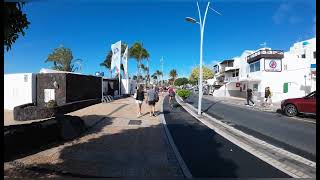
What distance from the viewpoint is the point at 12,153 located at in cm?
390

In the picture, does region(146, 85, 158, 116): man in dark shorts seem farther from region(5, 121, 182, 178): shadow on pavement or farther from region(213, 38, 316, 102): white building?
region(213, 38, 316, 102): white building

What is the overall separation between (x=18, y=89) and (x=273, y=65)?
275 centimetres

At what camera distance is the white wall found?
147 inches

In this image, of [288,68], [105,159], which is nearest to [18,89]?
[105,159]

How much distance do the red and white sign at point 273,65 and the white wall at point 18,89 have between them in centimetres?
262

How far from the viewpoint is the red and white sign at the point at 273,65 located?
3.85 metres

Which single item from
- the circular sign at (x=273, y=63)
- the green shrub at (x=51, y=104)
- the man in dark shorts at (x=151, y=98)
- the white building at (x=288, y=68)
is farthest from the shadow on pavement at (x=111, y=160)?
the man in dark shorts at (x=151, y=98)

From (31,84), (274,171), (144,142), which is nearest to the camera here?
(274,171)

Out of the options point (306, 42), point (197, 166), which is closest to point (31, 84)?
point (197, 166)

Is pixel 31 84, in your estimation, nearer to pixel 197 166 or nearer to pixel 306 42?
pixel 197 166

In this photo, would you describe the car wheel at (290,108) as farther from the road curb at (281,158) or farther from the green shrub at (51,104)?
the green shrub at (51,104)

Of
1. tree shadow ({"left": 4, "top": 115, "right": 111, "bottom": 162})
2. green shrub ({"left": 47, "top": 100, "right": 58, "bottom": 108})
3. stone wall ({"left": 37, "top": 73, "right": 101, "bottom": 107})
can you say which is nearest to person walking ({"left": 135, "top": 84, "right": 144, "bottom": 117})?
stone wall ({"left": 37, "top": 73, "right": 101, "bottom": 107})

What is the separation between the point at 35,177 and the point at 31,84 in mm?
1044

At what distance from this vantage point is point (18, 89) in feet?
12.5
